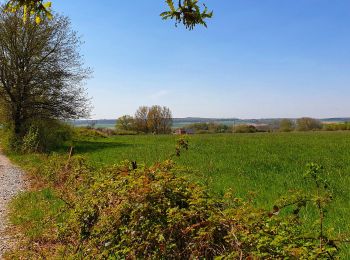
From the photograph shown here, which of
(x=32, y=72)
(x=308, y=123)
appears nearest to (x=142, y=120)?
(x=308, y=123)

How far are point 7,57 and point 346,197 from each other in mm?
24001

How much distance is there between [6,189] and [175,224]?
1024cm

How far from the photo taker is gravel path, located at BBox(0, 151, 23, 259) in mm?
6691

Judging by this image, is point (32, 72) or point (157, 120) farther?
point (157, 120)

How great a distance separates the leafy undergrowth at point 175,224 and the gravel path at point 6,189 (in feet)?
7.42

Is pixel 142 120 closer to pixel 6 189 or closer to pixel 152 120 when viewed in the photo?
pixel 152 120

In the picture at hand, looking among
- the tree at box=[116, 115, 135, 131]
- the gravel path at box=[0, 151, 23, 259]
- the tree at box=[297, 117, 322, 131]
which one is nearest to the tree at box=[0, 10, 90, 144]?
the gravel path at box=[0, 151, 23, 259]

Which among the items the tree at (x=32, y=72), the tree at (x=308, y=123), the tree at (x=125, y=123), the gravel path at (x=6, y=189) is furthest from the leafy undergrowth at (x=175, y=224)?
the tree at (x=308, y=123)

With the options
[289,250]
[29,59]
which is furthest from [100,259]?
[29,59]

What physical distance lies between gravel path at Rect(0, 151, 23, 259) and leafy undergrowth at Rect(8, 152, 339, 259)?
7.42 feet

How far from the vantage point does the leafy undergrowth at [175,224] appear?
9.75ft

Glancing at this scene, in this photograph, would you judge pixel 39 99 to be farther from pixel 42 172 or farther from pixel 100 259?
pixel 100 259

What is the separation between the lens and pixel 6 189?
12.0 meters

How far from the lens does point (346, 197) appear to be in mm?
8469
